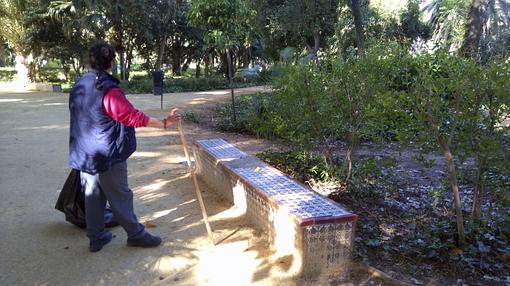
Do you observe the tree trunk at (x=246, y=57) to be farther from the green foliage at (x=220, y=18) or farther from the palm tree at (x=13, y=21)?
the green foliage at (x=220, y=18)

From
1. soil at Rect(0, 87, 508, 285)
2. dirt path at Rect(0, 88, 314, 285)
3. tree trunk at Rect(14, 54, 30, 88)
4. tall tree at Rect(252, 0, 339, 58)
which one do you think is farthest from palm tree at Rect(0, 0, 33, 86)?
soil at Rect(0, 87, 508, 285)

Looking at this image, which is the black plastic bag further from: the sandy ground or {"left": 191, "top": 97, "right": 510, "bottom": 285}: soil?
{"left": 191, "top": 97, "right": 510, "bottom": 285}: soil

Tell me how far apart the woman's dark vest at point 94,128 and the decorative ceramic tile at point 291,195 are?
1.30 m

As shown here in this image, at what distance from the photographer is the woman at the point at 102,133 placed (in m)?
3.17

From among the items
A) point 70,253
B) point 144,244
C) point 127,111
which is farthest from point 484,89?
point 70,253

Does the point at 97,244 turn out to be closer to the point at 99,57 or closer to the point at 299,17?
the point at 99,57

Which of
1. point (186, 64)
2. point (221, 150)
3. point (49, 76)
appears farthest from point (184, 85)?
point (221, 150)

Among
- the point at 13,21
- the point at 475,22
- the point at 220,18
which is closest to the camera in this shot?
the point at 220,18

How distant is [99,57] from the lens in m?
3.23

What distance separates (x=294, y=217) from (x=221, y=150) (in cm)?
253

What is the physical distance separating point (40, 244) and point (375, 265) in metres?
2.80

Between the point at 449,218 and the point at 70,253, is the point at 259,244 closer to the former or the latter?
the point at 70,253

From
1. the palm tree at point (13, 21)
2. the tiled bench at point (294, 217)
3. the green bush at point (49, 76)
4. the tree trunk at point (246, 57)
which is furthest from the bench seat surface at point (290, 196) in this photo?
the tree trunk at point (246, 57)

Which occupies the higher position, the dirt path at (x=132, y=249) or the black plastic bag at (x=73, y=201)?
the black plastic bag at (x=73, y=201)
